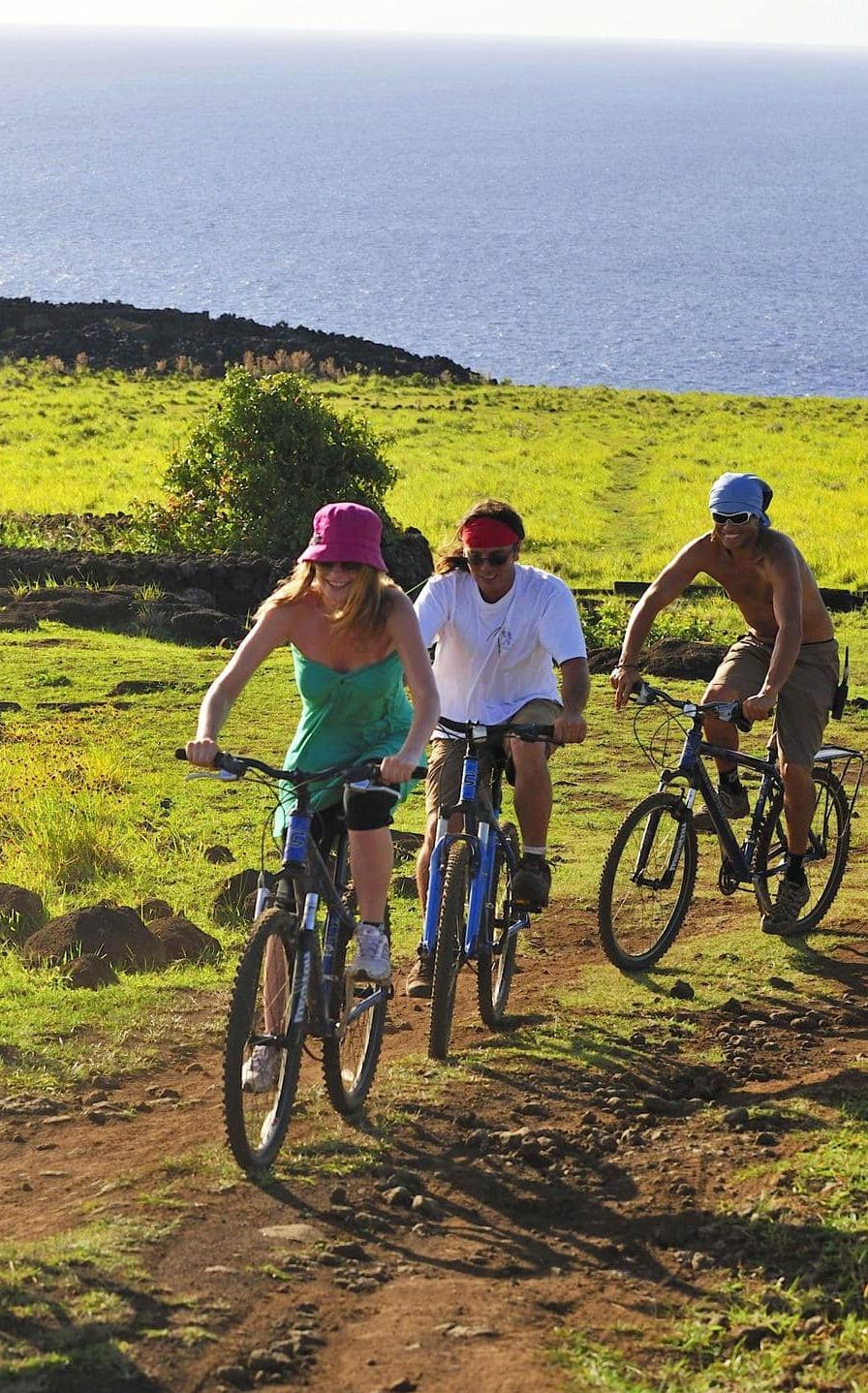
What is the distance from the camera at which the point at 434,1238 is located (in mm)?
5102

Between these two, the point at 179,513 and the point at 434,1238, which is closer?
the point at 434,1238

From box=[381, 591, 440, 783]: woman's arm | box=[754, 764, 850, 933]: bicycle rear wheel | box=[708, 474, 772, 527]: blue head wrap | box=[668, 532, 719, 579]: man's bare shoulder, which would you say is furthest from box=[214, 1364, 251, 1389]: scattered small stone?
box=[754, 764, 850, 933]: bicycle rear wheel

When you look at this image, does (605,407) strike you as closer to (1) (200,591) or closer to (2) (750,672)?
(1) (200,591)

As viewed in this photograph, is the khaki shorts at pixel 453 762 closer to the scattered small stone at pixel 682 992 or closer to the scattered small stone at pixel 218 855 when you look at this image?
the scattered small stone at pixel 682 992

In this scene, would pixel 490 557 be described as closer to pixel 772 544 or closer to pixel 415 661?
pixel 415 661

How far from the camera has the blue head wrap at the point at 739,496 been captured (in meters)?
7.58

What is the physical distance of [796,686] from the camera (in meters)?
8.24

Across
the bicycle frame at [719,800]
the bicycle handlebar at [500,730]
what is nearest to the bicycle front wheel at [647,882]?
the bicycle frame at [719,800]

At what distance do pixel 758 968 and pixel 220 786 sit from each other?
5283 millimetres

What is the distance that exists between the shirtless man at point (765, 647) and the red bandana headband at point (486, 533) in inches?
42.7

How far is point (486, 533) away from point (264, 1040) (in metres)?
2.20

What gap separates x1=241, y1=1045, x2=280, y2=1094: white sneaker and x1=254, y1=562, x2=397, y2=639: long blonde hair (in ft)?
4.36

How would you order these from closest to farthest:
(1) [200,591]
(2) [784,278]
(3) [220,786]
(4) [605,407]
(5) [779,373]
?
(3) [220,786], (1) [200,591], (4) [605,407], (5) [779,373], (2) [784,278]

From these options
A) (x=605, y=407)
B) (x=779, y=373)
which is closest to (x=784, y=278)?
(x=779, y=373)
